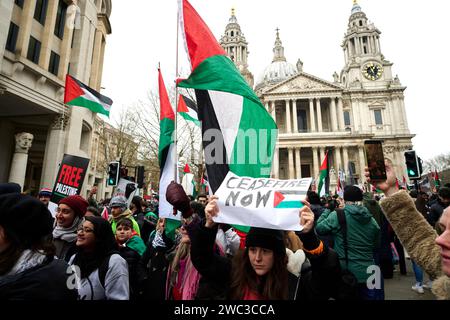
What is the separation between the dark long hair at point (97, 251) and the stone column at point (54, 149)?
40.0ft

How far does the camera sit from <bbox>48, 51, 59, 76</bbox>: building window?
1333 centimetres

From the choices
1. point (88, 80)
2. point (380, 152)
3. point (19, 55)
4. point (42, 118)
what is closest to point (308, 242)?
point (380, 152)

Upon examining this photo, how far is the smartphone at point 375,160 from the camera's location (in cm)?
190

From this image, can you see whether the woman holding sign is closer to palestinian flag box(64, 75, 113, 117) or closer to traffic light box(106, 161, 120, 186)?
palestinian flag box(64, 75, 113, 117)

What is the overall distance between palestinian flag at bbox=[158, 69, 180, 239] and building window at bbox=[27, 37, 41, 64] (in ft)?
37.2

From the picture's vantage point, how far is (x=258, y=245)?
1844 mm

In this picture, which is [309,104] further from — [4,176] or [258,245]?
[258,245]

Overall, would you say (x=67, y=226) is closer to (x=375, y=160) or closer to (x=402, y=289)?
(x=375, y=160)

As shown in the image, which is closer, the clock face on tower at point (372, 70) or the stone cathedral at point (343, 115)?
the stone cathedral at point (343, 115)

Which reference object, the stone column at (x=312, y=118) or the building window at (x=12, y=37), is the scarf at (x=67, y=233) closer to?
the building window at (x=12, y=37)

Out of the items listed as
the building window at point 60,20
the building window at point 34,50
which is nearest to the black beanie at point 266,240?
the building window at point 34,50

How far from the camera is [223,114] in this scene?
324cm

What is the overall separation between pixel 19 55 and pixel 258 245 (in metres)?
13.5

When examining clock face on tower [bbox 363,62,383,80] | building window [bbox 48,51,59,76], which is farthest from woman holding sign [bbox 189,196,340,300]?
clock face on tower [bbox 363,62,383,80]
